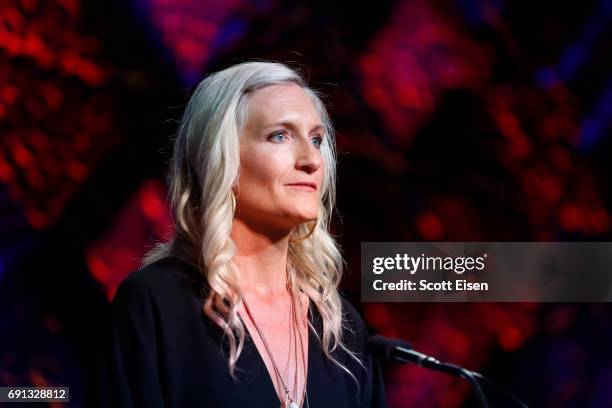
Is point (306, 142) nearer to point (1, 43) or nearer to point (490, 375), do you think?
point (490, 375)

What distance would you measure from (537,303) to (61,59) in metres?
1.73

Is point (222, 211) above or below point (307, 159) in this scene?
below

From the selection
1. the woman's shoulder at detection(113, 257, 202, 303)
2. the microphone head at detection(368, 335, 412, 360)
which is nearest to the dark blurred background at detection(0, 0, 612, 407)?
the woman's shoulder at detection(113, 257, 202, 303)

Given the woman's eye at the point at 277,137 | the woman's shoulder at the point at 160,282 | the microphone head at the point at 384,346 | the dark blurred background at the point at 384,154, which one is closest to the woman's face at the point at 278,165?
the woman's eye at the point at 277,137

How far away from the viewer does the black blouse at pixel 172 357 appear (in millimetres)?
1421

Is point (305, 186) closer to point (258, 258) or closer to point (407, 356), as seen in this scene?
A: point (258, 258)

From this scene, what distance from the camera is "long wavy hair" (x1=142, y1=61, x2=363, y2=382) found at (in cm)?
154

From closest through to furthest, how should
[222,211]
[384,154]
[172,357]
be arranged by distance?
[172,357], [222,211], [384,154]

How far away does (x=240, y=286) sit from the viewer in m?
1.58

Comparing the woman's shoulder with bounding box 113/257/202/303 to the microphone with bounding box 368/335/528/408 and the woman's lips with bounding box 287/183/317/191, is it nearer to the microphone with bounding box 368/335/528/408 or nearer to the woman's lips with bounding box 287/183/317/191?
the woman's lips with bounding box 287/183/317/191

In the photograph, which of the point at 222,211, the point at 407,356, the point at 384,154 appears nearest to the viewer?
the point at 407,356

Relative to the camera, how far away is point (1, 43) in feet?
8.86

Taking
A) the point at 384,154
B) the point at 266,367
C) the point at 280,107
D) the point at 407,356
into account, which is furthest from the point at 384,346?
the point at 384,154

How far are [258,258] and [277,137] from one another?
0.80ft
